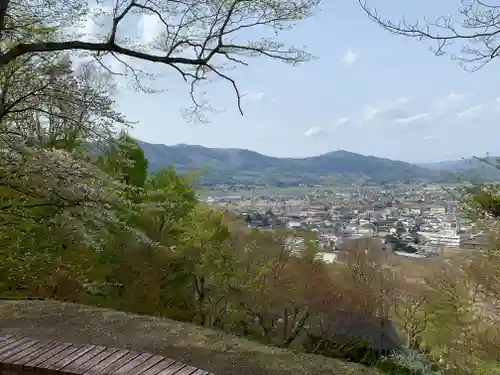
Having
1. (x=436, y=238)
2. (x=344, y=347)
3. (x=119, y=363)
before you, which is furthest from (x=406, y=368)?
(x=344, y=347)

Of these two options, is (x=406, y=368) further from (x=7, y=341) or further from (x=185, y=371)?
(x=7, y=341)

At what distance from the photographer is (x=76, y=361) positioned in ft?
9.39

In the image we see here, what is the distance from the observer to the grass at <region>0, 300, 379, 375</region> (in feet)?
14.1

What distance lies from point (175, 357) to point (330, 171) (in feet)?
142

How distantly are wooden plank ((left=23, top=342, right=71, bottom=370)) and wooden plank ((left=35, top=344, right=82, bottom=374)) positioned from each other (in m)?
0.02

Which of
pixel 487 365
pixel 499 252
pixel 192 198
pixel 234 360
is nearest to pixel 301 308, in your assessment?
pixel 192 198

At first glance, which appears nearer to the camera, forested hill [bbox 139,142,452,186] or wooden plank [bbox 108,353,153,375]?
wooden plank [bbox 108,353,153,375]

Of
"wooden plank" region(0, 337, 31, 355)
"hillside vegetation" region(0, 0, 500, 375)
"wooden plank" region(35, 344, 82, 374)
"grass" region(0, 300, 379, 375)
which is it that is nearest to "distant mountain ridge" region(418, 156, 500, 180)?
"hillside vegetation" region(0, 0, 500, 375)

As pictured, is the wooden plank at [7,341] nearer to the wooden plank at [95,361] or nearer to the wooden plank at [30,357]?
the wooden plank at [30,357]

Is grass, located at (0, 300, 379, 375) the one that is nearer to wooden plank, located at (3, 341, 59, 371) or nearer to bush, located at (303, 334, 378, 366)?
wooden plank, located at (3, 341, 59, 371)

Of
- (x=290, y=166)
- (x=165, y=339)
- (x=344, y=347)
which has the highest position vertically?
(x=290, y=166)

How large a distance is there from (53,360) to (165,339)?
205cm

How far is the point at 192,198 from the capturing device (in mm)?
14844

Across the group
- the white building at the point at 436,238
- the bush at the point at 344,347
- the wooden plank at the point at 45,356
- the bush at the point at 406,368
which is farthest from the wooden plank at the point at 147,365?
the bush at the point at 344,347
